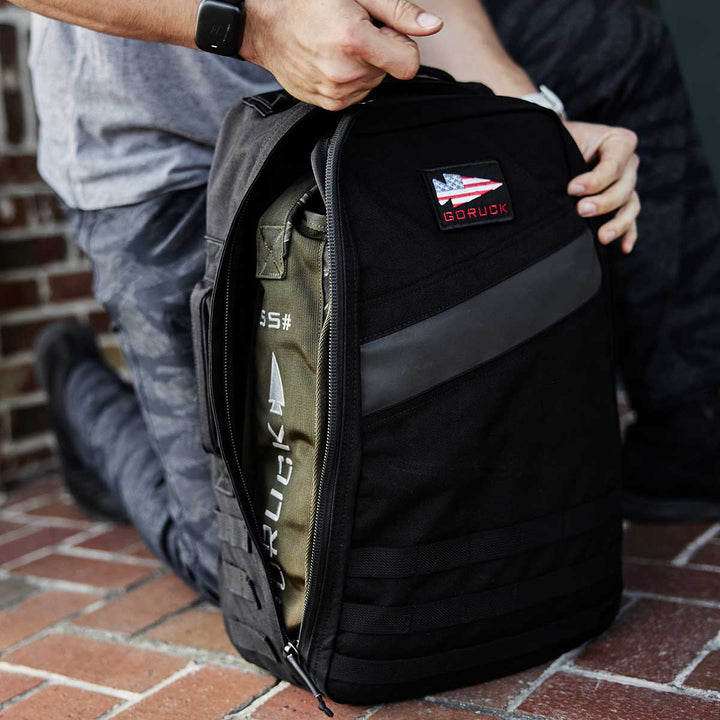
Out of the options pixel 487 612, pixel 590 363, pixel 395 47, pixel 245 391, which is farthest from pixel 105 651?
pixel 395 47

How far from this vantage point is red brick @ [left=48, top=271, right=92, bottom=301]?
8.33 feet

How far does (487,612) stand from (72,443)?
3.91ft

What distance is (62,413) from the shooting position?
2.13 metres

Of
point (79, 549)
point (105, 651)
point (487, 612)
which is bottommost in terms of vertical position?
point (79, 549)

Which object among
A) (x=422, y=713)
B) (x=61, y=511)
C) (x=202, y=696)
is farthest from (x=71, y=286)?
(x=422, y=713)

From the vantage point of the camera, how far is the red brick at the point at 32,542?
6.68ft

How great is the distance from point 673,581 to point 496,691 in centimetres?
46

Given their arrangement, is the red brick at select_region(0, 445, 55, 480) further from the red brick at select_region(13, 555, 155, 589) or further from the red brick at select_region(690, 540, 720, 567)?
the red brick at select_region(690, 540, 720, 567)

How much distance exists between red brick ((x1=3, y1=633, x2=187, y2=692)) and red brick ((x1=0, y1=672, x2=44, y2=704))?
0.03 meters

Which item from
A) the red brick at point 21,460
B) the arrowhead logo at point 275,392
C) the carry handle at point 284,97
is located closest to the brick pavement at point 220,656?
the arrowhead logo at point 275,392

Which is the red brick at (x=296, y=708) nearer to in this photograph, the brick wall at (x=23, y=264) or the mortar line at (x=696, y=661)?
the mortar line at (x=696, y=661)

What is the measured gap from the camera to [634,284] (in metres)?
1.85

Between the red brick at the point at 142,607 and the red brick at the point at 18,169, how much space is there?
115cm

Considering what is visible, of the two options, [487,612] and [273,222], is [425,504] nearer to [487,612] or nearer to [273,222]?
[487,612]
